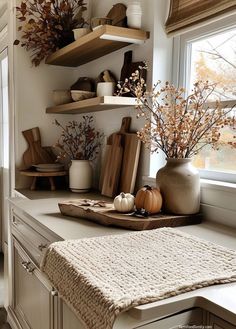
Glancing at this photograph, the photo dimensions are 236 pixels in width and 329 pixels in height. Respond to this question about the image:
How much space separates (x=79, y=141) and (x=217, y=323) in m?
1.74

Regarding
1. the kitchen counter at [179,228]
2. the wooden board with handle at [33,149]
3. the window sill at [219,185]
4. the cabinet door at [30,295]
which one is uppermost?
the wooden board with handle at [33,149]

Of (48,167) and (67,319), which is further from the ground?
(48,167)

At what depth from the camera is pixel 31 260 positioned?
1.73 metres

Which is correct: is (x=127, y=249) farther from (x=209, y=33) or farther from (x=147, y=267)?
(x=209, y=33)

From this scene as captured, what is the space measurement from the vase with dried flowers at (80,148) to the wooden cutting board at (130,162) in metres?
0.35

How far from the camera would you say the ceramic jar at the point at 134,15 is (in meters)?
1.82

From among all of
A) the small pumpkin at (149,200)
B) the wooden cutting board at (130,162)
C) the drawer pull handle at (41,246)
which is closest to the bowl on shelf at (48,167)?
the wooden cutting board at (130,162)

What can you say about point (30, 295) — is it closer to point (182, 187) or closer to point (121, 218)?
point (121, 218)

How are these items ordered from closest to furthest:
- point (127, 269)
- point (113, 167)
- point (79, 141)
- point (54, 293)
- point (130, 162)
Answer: point (127, 269) < point (54, 293) < point (130, 162) < point (113, 167) < point (79, 141)

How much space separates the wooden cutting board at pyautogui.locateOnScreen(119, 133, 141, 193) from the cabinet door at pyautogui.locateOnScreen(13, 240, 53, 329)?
64cm

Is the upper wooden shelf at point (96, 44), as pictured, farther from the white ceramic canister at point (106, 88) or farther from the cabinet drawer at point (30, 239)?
the cabinet drawer at point (30, 239)

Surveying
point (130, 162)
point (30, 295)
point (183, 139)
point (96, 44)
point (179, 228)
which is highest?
point (96, 44)

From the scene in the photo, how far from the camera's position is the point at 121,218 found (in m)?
1.44

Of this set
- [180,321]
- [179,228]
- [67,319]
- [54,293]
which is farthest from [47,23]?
[180,321]
